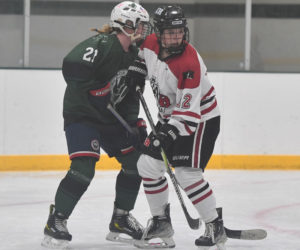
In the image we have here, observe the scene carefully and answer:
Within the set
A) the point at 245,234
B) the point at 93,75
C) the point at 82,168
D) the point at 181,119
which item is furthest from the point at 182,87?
the point at 245,234

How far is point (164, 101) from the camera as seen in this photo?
3.05 meters

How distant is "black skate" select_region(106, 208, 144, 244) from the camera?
3396 millimetres

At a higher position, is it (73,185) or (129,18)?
(129,18)

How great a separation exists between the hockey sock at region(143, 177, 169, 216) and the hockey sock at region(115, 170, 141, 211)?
0.74 feet

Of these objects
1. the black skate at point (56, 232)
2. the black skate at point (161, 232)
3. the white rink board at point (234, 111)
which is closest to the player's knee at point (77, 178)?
the black skate at point (56, 232)

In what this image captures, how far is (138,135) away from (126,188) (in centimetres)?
26

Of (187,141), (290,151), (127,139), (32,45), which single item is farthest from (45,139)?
(187,141)

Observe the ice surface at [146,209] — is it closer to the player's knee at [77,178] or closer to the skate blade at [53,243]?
the skate blade at [53,243]

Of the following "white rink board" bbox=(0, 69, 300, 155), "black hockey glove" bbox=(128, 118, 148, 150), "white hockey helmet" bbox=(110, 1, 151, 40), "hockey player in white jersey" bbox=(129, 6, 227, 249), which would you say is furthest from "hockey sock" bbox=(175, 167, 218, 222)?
"white rink board" bbox=(0, 69, 300, 155)

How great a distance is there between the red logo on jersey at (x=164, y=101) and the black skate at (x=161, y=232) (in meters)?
0.48

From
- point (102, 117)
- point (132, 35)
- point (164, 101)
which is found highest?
point (132, 35)

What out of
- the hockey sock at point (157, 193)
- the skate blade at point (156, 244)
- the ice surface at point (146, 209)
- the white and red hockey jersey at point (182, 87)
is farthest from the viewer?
the ice surface at point (146, 209)

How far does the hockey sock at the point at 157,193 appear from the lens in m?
3.14

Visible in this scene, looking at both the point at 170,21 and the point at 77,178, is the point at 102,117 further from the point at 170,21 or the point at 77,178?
the point at 170,21
